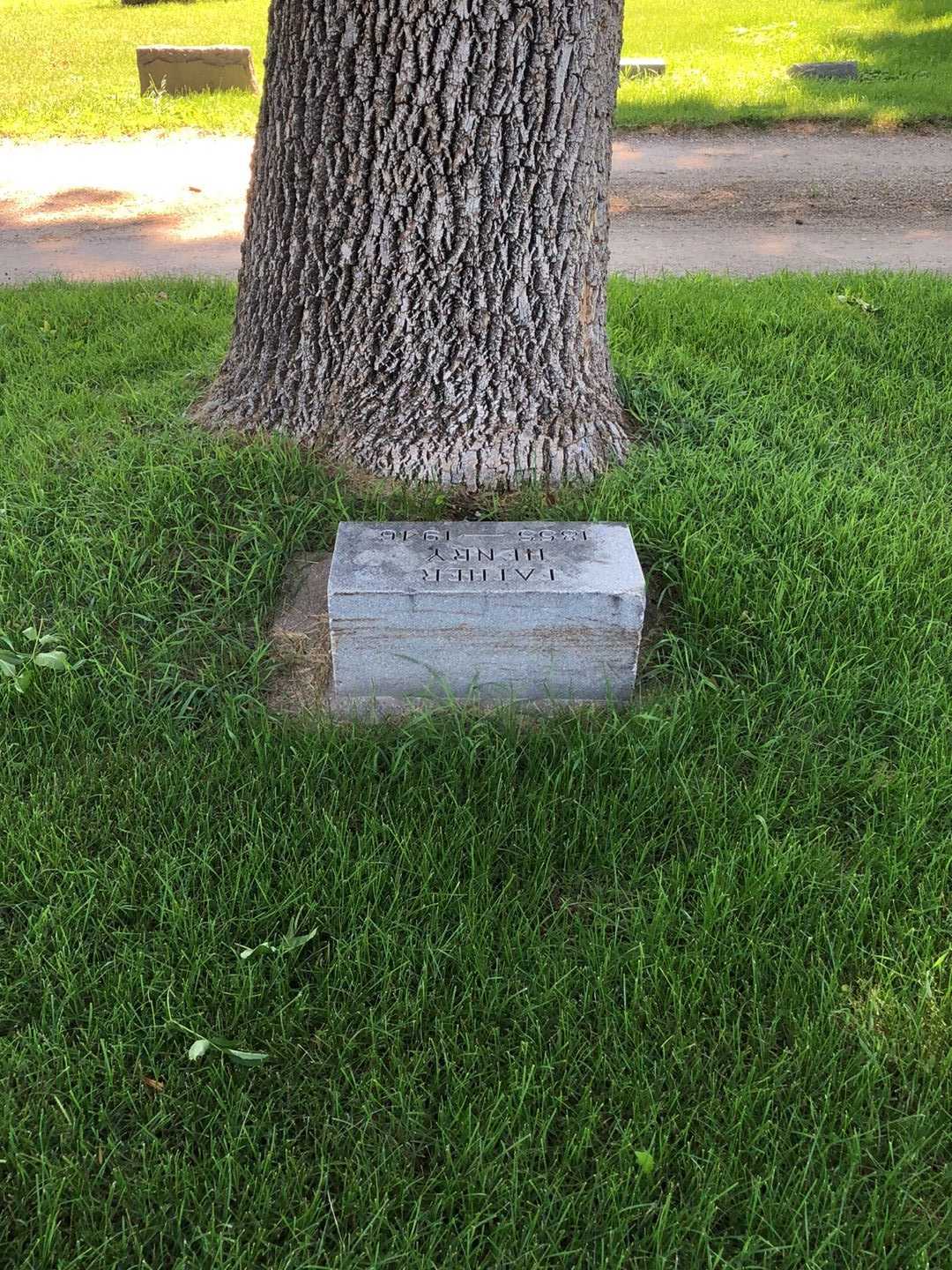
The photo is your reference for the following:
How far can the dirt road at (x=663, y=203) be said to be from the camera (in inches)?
277

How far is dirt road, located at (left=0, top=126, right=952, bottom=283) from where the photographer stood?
7.04 meters

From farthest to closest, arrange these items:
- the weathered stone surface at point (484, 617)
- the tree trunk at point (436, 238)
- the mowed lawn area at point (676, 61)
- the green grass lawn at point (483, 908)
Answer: the mowed lawn area at point (676, 61)
the tree trunk at point (436, 238)
the weathered stone surface at point (484, 617)
the green grass lawn at point (483, 908)

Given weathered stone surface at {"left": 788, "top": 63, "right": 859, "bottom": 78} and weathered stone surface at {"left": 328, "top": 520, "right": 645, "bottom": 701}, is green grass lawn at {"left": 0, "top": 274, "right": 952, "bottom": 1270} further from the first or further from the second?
weathered stone surface at {"left": 788, "top": 63, "right": 859, "bottom": 78}

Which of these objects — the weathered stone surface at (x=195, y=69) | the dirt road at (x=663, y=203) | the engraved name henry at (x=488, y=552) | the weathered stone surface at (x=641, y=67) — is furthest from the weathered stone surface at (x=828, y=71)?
the engraved name henry at (x=488, y=552)

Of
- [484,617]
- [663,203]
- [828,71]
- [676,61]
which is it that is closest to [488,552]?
[484,617]

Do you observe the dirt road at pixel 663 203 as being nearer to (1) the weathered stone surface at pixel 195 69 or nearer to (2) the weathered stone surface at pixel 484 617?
(1) the weathered stone surface at pixel 195 69

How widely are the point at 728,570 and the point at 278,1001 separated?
6.08 feet

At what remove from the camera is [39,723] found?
2715 millimetres

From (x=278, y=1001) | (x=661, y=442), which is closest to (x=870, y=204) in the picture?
(x=661, y=442)

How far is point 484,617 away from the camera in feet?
8.93

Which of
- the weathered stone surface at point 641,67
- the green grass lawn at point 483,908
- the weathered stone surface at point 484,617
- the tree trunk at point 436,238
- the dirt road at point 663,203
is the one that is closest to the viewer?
the green grass lawn at point 483,908

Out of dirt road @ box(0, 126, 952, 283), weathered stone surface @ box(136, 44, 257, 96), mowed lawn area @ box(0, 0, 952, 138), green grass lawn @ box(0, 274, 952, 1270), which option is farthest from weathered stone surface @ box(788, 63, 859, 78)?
green grass lawn @ box(0, 274, 952, 1270)

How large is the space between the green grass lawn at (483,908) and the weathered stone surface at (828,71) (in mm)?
9781

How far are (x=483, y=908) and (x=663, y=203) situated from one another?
732 cm
